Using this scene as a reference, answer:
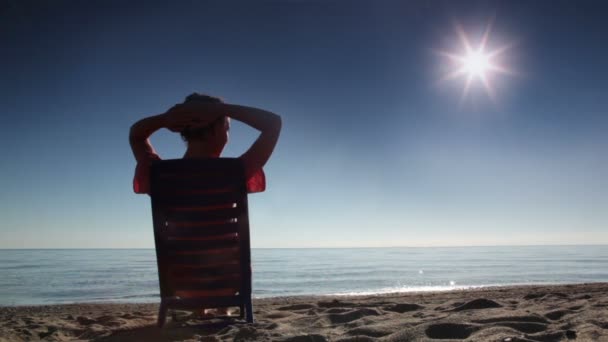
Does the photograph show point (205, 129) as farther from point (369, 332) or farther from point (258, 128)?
point (369, 332)

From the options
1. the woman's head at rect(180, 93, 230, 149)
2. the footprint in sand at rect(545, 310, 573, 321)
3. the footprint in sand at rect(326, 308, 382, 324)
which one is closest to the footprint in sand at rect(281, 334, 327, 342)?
the footprint in sand at rect(326, 308, 382, 324)

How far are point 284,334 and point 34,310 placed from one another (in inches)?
300

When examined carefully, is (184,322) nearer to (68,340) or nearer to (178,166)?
(68,340)

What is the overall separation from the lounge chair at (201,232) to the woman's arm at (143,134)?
324 millimetres

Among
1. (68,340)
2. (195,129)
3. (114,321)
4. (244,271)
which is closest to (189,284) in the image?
(244,271)

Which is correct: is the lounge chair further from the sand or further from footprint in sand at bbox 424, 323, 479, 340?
footprint in sand at bbox 424, 323, 479, 340

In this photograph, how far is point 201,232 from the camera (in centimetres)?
314

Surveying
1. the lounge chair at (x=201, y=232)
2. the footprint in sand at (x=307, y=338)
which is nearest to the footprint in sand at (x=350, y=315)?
the footprint in sand at (x=307, y=338)

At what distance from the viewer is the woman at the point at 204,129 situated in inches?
123

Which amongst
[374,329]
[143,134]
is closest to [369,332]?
[374,329]

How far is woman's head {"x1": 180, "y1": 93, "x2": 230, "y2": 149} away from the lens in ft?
11.1

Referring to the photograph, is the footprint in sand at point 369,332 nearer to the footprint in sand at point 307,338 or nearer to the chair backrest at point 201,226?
the footprint in sand at point 307,338

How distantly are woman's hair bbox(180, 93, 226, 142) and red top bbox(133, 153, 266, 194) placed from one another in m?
0.33

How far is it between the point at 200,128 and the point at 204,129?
3 centimetres
